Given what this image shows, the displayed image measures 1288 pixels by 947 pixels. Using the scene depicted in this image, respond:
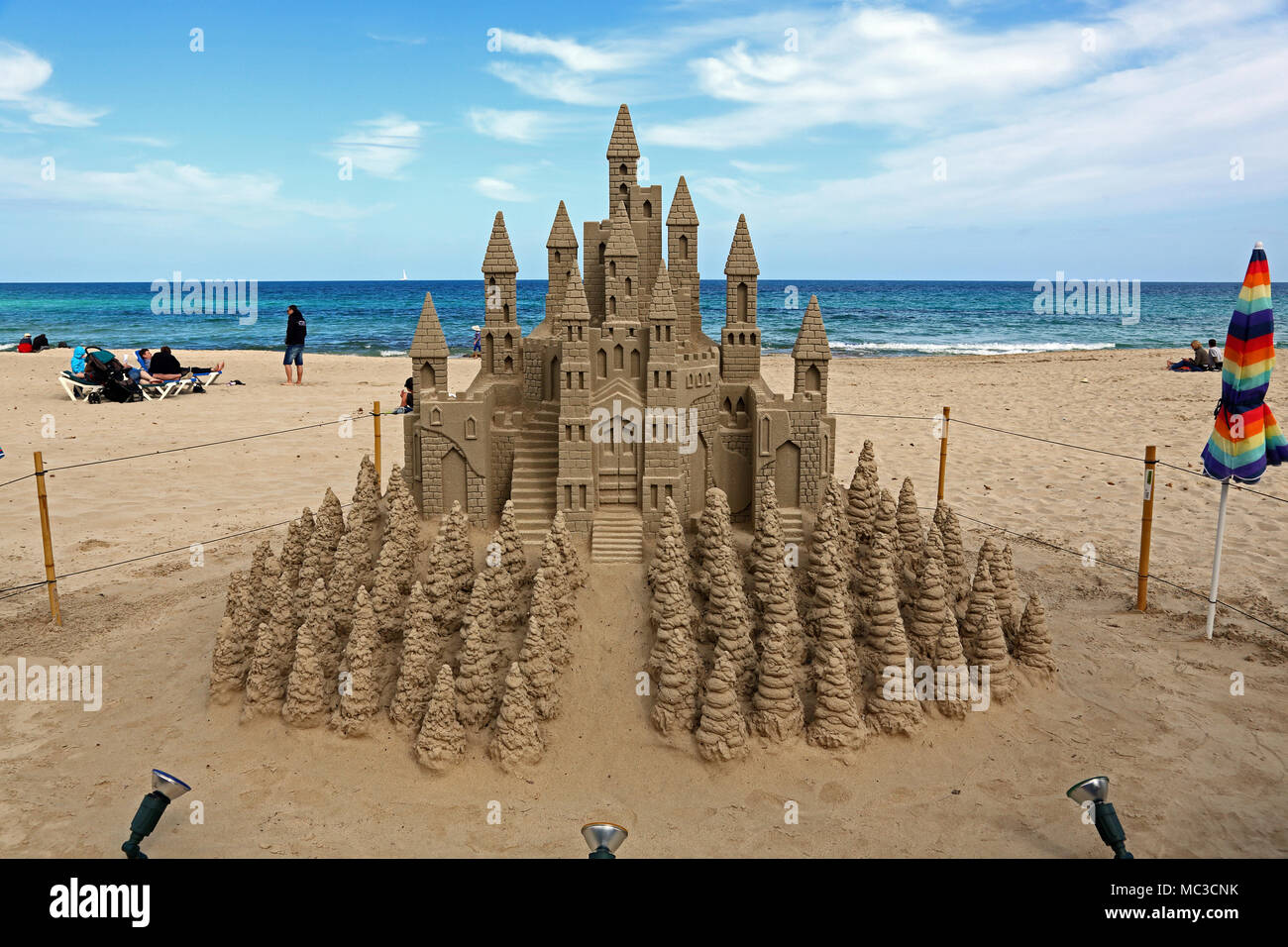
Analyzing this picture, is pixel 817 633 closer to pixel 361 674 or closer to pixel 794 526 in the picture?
pixel 794 526

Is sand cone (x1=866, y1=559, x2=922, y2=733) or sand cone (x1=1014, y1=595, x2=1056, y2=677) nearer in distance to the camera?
sand cone (x1=866, y1=559, x2=922, y2=733)

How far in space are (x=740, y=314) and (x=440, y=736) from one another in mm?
5130

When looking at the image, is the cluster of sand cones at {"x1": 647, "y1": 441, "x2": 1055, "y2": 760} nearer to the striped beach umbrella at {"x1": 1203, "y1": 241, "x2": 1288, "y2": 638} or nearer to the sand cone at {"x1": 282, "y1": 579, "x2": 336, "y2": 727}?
the striped beach umbrella at {"x1": 1203, "y1": 241, "x2": 1288, "y2": 638}

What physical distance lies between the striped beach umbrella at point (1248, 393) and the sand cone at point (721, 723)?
5.86 metres

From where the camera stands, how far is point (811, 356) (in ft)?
29.8

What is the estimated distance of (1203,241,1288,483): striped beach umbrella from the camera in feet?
28.7

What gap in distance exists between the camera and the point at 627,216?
30.2ft

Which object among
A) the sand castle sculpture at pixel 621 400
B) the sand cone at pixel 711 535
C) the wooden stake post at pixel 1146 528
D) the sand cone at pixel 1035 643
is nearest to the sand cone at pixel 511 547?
the sand castle sculpture at pixel 621 400

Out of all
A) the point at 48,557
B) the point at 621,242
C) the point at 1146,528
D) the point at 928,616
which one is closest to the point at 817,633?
the point at 928,616

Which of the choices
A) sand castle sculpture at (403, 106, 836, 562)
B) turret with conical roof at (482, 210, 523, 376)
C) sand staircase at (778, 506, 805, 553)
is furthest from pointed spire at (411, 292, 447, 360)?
sand staircase at (778, 506, 805, 553)

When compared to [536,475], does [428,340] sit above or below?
above

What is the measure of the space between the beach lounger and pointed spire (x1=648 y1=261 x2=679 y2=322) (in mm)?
21947

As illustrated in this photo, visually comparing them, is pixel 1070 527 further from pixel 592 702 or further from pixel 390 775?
pixel 390 775
